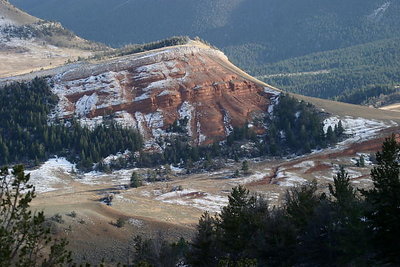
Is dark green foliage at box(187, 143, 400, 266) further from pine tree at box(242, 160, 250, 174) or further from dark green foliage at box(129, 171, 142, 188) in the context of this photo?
pine tree at box(242, 160, 250, 174)

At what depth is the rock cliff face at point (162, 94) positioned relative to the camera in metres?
83.2

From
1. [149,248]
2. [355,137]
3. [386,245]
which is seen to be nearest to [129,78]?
[355,137]

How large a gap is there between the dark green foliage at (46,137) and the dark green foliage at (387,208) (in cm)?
5299

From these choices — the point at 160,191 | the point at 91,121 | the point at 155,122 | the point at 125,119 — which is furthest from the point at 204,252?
the point at 91,121

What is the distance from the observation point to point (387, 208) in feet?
79.3

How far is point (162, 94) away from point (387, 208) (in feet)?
209

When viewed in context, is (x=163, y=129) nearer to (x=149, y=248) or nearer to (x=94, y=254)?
(x=94, y=254)

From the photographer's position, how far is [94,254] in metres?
42.1

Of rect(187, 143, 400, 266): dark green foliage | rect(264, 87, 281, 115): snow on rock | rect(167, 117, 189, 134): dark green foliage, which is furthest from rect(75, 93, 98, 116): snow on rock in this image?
rect(187, 143, 400, 266): dark green foliage

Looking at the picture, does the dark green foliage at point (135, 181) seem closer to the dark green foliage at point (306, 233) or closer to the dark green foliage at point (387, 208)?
the dark green foliage at point (306, 233)

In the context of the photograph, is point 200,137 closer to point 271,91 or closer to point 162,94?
point 162,94

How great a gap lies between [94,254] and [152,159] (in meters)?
34.9

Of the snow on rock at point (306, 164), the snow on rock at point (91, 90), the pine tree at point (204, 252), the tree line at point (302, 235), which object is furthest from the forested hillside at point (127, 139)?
the pine tree at point (204, 252)

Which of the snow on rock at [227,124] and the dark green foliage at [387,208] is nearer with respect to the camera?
the dark green foliage at [387,208]
